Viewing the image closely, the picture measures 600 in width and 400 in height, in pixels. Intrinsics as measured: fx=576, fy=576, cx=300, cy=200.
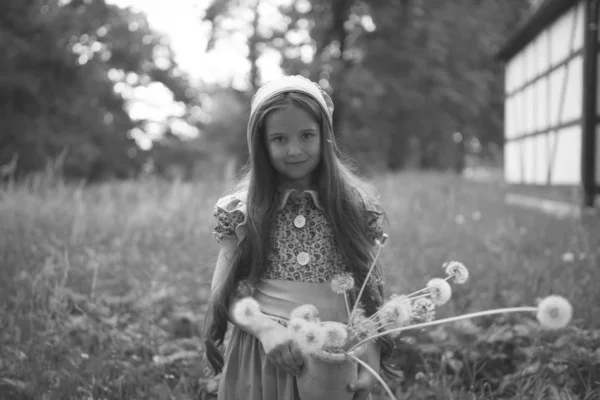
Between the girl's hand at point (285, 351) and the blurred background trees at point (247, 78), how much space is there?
40.0 ft

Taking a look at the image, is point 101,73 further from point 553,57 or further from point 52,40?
point 553,57

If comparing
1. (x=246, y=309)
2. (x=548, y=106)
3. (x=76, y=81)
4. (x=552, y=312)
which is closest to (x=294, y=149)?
(x=246, y=309)

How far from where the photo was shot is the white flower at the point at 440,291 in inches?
54.0

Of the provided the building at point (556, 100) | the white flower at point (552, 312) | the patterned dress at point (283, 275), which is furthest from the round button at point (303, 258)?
the building at point (556, 100)

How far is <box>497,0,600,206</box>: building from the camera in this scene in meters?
6.95

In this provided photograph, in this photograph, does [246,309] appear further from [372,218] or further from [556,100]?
[556,100]

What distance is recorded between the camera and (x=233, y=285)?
1687mm

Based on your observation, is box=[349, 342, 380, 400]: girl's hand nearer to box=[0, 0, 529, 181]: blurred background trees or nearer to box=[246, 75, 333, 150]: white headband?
box=[246, 75, 333, 150]: white headband

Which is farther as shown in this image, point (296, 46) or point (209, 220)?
point (296, 46)

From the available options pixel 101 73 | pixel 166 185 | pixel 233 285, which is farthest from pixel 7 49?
pixel 233 285

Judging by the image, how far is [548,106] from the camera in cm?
879

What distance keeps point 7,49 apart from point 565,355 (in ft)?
48.7

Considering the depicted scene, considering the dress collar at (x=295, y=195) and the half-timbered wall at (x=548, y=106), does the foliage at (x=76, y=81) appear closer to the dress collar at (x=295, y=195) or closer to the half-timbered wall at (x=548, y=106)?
the half-timbered wall at (x=548, y=106)

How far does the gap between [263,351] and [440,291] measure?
0.56 m
